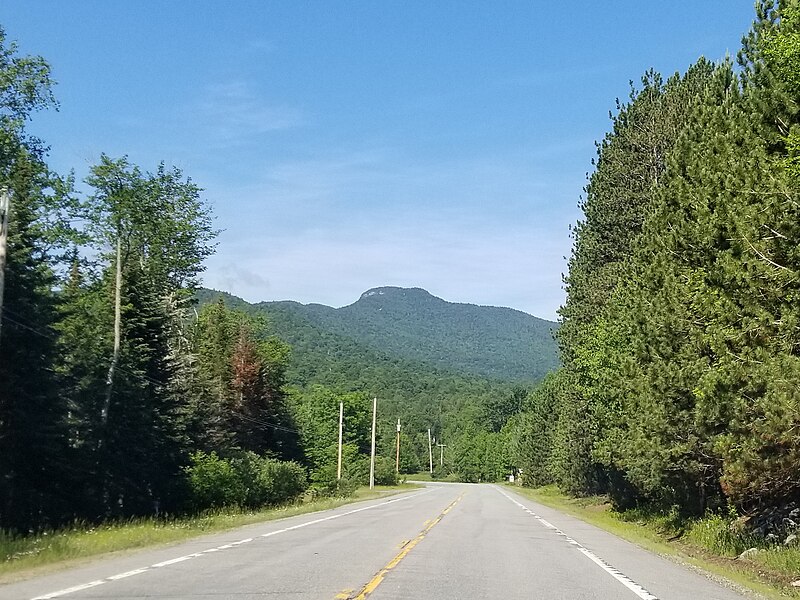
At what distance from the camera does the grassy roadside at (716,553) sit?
14695 mm

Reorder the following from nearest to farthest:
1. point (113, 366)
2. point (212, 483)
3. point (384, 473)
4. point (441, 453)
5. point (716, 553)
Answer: point (716, 553) → point (113, 366) → point (212, 483) → point (384, 473) → point (441, 453)

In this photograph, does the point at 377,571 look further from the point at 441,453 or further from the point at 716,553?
the point at 441,453

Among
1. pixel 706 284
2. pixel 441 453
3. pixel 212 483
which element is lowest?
pixel 212 483

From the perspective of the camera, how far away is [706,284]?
18.0m

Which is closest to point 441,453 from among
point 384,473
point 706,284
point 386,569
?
point 384,473

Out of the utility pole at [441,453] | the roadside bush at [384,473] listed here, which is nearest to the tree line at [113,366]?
the roadside bush at [384,473]

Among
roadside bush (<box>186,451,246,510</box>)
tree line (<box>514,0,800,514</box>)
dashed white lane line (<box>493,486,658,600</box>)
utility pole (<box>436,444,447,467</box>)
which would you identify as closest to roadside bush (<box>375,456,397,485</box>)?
roadside bush (<box>186,451,246,510</box>)

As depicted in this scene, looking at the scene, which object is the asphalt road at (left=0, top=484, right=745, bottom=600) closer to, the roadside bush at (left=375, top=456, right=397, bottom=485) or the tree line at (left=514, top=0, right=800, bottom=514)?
the tree line at (left=514, top=0, right=800, bottom=514)

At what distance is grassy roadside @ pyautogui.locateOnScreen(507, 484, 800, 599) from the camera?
14.7 metres

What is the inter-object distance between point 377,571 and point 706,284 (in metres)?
9.84

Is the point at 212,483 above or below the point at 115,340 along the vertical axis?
below

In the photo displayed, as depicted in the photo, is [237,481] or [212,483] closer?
[212,483]

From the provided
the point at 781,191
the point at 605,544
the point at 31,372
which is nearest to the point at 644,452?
the point at 605,544

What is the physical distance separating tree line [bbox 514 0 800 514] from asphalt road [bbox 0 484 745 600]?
313cm
